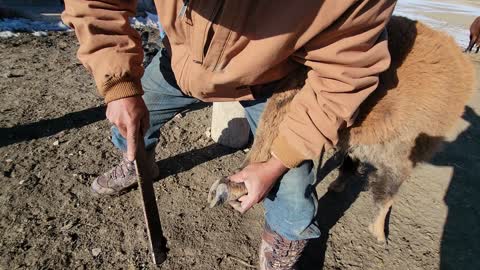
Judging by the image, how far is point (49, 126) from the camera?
3.14 m

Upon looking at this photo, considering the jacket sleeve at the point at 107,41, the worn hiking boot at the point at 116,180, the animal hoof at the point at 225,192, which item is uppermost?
the jacket sleeve at the point at 107,41

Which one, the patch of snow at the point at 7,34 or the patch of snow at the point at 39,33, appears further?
the patch of snow at the point at 39,33

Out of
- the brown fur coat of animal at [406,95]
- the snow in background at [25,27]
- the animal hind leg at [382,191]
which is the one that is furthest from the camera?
the snow in background at [25,27]

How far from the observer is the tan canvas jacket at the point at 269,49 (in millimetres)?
1237

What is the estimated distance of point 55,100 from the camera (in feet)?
11.6

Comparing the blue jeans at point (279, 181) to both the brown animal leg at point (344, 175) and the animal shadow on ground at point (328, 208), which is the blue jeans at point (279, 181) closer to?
the animal shadow on ground at point (328, 208)

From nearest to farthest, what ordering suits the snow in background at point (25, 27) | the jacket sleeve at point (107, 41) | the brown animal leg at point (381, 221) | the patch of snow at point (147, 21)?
the jacket sleeve at point (107, 41), the brown animal leg at point (381, 221), the snow in background at point (25, 27), the patch of snow at point (147, 21)

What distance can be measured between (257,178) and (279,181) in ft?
1.16

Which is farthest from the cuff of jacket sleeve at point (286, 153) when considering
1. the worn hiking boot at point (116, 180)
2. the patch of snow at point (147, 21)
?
the patch of snow at point (147, 21)

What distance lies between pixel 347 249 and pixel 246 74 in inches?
67.1

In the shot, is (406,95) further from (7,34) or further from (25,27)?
(25,27)

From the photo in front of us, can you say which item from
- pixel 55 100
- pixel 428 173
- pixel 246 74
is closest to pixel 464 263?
pixel 428 173

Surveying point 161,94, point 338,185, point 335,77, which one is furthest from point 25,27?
point 335,77

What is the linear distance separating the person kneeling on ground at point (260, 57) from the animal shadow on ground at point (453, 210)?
2.96ft
